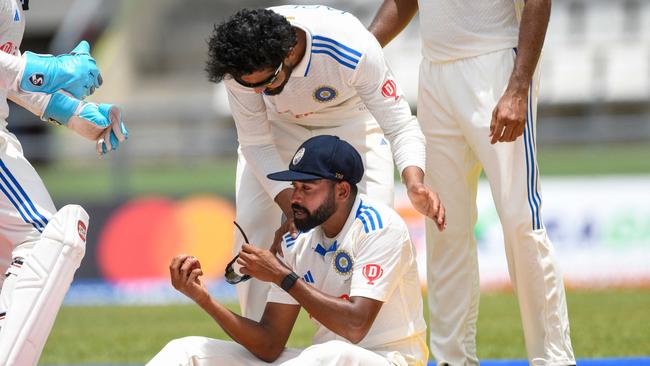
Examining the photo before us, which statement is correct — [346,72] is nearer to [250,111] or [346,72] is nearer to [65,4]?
[250,111]

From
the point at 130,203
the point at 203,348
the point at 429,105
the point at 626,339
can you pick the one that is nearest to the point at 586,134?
the point at 130,203

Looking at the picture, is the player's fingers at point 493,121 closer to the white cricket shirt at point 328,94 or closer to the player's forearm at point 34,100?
the white cricket shirt at point 328,94

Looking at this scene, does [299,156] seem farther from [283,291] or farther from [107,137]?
[107,137]

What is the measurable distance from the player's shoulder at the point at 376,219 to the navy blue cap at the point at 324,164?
13cm

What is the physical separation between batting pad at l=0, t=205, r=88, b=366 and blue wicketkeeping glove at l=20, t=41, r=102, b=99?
20.5 inches

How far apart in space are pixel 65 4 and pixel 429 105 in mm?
26486

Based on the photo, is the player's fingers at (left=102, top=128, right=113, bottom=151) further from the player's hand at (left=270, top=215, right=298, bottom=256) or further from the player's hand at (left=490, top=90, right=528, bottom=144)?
the player's hand at (left=490, top=90, right=528, bottom=144)

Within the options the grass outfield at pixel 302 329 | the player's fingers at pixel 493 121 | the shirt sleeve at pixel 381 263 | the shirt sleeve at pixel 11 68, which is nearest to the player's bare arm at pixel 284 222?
the shirt sleeve at pixel 381 263

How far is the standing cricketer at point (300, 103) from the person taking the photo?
4.66 m

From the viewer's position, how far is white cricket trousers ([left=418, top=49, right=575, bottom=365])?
4.98 m

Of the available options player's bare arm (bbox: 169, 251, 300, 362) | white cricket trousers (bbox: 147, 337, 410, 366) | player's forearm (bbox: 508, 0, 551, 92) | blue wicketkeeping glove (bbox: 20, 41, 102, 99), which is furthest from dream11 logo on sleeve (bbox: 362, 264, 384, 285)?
blue wicketkeeping glove (bbox: 20, 41, 102, 99)

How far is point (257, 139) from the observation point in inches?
213

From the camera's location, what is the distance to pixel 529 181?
501 cm

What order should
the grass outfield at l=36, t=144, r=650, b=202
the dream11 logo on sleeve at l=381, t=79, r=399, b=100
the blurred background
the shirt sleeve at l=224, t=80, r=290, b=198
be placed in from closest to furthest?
the dream11 logo on sleeve at l=381, t=79, r=399, b=100 → the shirt sleeve at l=224, t=80, r=290, b=198 → the blurred background → the grass outfield at l=36, t=144, r=650, b=202
